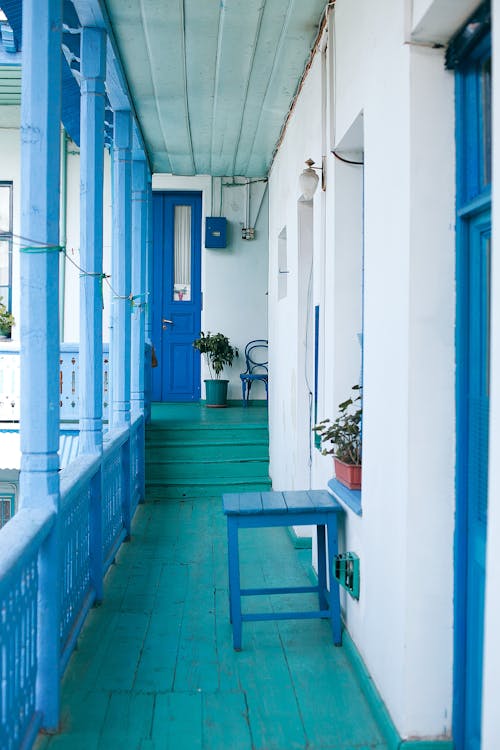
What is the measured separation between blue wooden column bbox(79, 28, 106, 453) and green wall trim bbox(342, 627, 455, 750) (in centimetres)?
170

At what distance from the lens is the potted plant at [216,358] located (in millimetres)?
9195

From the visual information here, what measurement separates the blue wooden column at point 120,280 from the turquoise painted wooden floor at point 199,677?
1.25m

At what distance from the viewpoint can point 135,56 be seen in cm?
468

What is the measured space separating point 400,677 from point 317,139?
302 centimetres

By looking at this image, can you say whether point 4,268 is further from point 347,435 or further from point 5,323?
point 347,435

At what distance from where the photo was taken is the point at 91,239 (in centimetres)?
389

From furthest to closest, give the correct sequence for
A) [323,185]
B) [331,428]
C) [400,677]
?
[323,185] < [331,428] < [400,677]

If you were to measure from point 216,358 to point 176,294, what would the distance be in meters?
1.17

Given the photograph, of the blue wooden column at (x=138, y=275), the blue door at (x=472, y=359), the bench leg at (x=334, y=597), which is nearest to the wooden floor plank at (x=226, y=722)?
the bench leg at (x=334, y=597)

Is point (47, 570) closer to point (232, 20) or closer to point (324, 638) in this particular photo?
point (324, 638)

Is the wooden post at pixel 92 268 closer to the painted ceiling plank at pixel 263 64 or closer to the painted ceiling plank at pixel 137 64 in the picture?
the painted ceiling plank at pixel 137 64

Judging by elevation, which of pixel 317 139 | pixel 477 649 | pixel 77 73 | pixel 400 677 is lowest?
pixel 400 677

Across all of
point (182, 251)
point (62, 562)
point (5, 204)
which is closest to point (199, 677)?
point (62, 562)

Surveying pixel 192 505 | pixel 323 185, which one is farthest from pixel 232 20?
pixel 192 505
